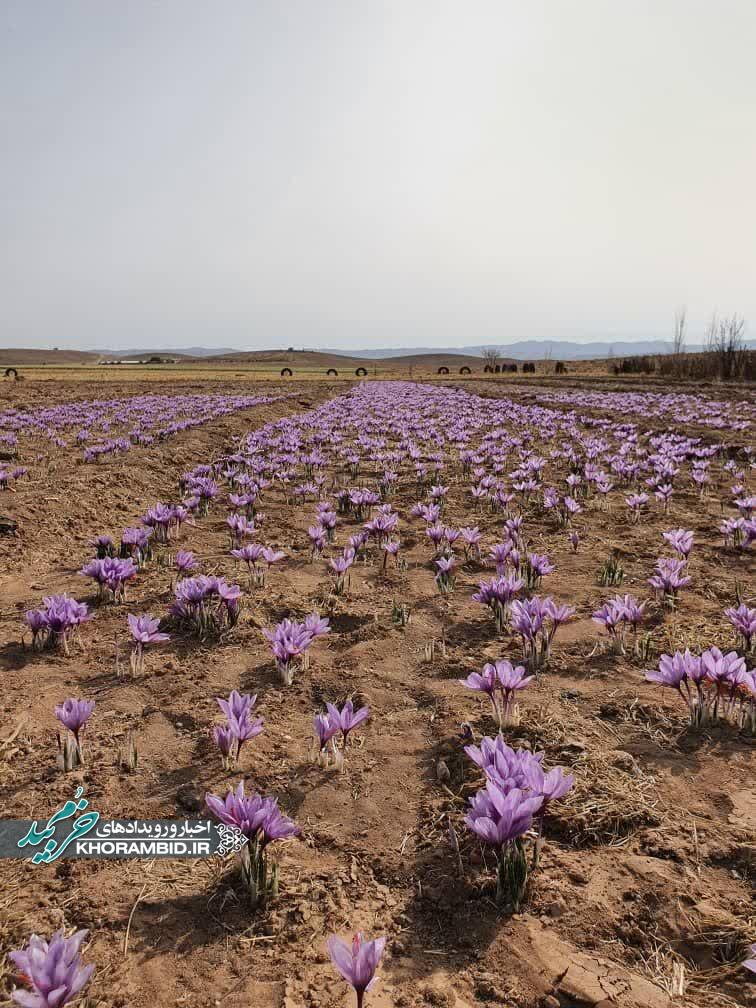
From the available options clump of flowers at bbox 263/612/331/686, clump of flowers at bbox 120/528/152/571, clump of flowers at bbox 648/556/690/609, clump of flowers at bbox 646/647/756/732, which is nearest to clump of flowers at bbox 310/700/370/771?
clump of flowers at bbox 263/612/331/686

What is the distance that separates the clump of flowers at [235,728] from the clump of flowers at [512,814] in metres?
1.10

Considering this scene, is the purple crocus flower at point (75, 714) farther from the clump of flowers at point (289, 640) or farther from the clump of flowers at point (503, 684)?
the clump of flowers at point (503, 684)

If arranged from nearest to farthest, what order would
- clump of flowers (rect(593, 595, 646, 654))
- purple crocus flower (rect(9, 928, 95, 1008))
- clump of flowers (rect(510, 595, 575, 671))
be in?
purple crocus flower (rect(9, 928, 95, 1008)) < clump of flowers (rect(510, 595, 575, 671)) < clump of flowers (rect(593, 595, 646, 654))

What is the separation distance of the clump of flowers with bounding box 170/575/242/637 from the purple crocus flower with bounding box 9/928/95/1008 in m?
2.64

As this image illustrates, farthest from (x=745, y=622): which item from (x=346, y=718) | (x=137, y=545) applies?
(x=137, y=545)

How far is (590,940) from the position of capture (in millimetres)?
1848

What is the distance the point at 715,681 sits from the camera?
9.53 ft

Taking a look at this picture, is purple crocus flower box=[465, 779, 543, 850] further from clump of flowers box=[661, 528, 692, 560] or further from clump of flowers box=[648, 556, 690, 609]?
clump of flowers box=[661, 528, 692, 560]

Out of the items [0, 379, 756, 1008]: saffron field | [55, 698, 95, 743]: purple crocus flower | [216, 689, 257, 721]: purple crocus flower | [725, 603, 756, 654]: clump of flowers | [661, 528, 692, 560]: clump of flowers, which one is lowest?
[0, 379, 756, 1008]: saffron field

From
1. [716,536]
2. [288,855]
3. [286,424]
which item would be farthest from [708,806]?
[286,424]

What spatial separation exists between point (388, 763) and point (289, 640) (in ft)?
3.14

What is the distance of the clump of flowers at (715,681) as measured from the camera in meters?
2.87

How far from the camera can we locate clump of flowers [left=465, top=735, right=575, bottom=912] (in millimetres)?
1934

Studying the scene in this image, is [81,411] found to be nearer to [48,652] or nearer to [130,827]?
[48,652]
